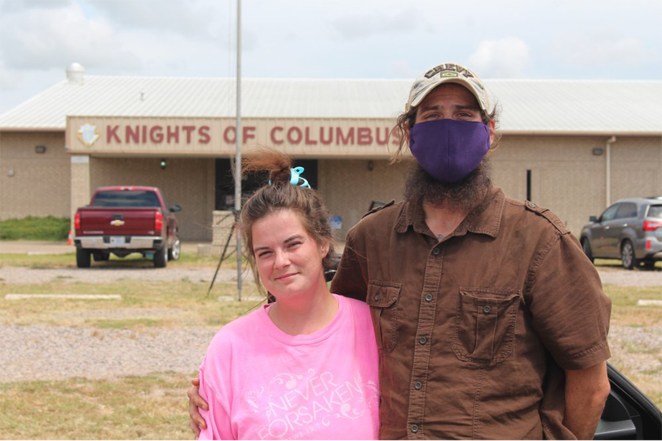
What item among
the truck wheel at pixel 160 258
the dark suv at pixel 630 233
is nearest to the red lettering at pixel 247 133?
the truck wheel at pixel 160 258

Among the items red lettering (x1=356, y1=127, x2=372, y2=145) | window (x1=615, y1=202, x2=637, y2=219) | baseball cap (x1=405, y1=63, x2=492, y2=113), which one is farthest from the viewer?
red lettering (x1=356, y1=127, x2=372, y2=145)

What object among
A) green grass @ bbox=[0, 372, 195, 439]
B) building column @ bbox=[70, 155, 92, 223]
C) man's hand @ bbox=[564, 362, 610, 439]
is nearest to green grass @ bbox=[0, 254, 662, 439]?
green grass @ bbox=[0, 372, 195, 439]

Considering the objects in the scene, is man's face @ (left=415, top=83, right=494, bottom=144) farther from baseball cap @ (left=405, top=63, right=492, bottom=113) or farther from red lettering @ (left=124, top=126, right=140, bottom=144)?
red lettering @ (left=124, top=126, right=140, bottom=144)

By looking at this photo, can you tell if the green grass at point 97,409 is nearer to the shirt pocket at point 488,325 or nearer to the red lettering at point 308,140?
the shirt pocket at point 488,325

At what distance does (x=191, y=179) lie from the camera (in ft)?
105

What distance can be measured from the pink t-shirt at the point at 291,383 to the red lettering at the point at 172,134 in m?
26.5

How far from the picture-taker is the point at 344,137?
28266 mm

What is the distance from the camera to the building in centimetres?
2838

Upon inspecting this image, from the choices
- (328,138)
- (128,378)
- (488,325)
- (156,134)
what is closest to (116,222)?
(156,134)

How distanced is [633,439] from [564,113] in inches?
1222

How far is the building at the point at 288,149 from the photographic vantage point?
28375 mm

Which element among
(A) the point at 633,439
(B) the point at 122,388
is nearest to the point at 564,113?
(B) the point at 122,388

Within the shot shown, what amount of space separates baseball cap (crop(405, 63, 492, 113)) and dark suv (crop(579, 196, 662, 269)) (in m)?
15.0

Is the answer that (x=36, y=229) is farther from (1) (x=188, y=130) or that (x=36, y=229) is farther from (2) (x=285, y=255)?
(2) (x=285, y=255)
